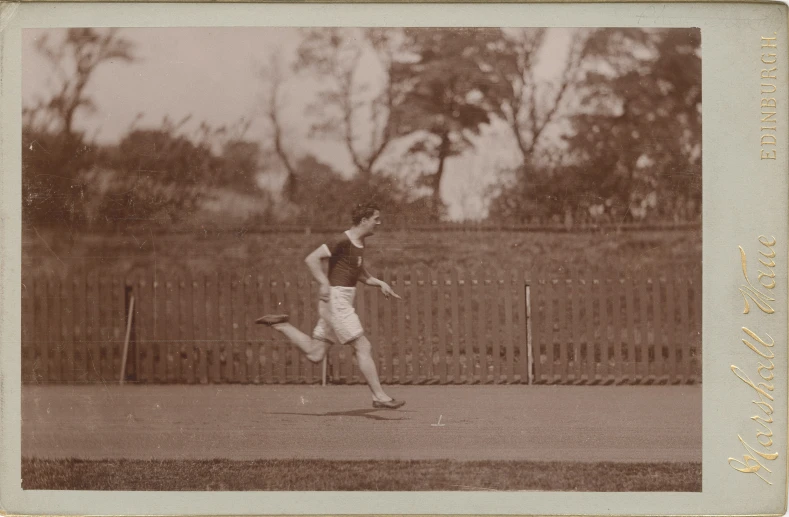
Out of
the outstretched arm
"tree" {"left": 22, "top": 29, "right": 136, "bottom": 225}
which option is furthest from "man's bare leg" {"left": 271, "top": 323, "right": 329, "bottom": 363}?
"tree" {"left": 22, "top": 29, "right": 136, "bottom": 225}

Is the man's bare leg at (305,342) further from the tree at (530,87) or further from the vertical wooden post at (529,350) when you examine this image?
the tree at (530,87)

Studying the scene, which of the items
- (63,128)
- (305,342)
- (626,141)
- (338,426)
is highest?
(63,128)

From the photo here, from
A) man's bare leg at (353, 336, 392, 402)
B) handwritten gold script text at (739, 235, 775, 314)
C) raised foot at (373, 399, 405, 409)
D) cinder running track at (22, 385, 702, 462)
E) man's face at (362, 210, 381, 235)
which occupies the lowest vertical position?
cinder running track at (22, 385, 702, 462)

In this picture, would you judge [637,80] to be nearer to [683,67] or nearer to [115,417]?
[683,67]

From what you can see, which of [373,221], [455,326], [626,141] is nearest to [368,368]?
[455,326]

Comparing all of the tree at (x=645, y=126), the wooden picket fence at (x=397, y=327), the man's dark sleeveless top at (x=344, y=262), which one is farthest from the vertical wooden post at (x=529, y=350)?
the man's dark sleeveless top at (x=344, y=262)
